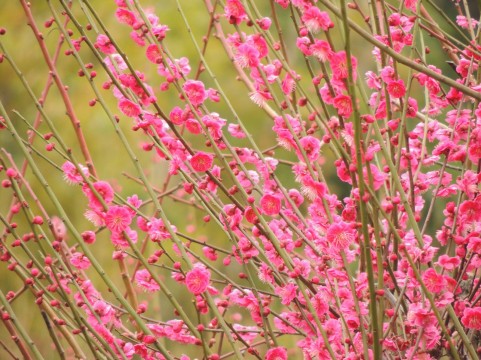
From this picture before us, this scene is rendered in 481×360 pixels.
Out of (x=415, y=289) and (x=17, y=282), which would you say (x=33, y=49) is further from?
(x=415, y=289)

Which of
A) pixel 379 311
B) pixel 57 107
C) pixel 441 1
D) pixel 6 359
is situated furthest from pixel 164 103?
pixel 441 1

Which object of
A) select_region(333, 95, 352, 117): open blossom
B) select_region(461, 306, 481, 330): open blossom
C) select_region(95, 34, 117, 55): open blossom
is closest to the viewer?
select_region(461, 306, 481, 330): open blossom

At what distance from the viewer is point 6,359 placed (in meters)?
6.34

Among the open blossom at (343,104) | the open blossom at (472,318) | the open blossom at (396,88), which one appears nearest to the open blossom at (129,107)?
the open blossom at (343,104)

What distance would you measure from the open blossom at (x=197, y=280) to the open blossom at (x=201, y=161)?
0.27 m

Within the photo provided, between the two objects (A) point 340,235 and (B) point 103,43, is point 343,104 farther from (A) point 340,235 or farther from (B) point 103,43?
(B) point 103,43

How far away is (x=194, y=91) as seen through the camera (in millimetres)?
2012

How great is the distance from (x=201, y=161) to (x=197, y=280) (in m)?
0.31

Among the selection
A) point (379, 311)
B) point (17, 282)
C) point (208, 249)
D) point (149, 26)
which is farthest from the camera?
point (17, 282)

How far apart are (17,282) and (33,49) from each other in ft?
6.78

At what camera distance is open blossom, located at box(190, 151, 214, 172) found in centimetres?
190

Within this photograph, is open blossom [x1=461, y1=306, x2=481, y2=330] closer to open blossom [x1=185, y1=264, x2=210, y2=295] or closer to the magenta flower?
the magenta flower

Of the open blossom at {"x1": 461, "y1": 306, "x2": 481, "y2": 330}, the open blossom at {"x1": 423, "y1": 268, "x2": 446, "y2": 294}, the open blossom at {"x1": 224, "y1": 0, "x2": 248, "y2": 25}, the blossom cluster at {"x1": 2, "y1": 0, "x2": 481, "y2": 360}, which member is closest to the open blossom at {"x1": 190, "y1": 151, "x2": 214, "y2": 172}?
the blossom cluster at {"x1": 2, "y1": 0, "x2": 481, "y2": 360}

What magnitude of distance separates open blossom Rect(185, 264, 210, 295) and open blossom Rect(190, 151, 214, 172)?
0.27 meters
